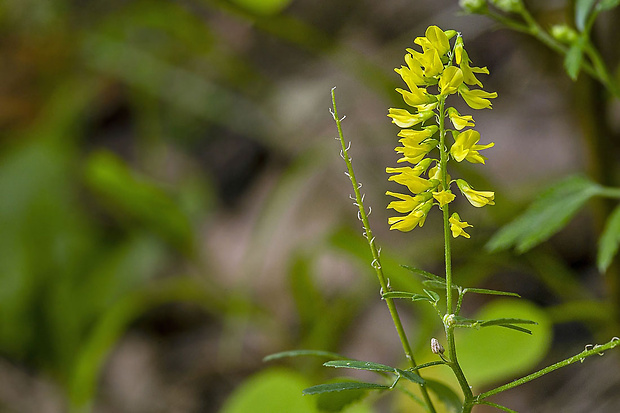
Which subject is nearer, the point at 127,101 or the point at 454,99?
the point at 454,99

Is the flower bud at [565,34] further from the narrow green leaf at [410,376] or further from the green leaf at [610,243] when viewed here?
the narrow green leaf at [410,376]

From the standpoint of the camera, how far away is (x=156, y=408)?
60.1 inches

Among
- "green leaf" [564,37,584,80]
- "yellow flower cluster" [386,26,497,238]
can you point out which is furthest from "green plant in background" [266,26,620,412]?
"green leaf" [564,37,584,80]

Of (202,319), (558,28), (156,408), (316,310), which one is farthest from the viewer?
(202,319)

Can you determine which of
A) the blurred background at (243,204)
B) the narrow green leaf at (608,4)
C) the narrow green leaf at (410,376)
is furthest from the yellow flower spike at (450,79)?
the blurred background at (243,204)

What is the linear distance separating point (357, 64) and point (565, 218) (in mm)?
767

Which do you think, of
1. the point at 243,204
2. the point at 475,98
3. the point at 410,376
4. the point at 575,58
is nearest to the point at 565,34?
the point at 575,58

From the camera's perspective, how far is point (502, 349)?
0.86m

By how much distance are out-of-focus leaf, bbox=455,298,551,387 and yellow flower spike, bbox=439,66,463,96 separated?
1.69 feet

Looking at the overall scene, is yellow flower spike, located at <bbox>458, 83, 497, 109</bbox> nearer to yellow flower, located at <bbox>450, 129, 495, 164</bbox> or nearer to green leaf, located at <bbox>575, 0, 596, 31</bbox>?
yellow flower, located at <bbox>450, 129, 495, 164</bbox>

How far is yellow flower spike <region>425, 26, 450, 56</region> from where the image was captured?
1.25 feet

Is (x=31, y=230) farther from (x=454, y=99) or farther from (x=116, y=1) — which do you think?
(x=454, y=99)

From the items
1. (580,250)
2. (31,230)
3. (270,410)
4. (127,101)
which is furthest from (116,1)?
(270,410)

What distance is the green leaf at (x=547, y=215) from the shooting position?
0.64 m
